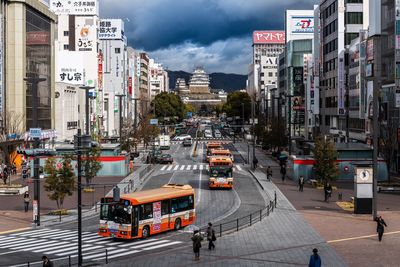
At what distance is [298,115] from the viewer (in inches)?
4628

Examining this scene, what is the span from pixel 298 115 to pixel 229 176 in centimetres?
6822

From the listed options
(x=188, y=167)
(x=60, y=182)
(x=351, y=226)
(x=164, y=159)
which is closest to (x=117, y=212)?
(x=60, y=182)

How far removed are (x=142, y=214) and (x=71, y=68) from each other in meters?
76.0

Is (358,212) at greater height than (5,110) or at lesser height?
lesser

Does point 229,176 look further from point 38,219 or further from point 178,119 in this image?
point 178,119

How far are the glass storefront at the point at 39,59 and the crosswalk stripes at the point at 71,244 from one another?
43639 millimetres

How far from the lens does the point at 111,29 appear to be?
138 m

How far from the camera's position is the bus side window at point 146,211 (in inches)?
1213

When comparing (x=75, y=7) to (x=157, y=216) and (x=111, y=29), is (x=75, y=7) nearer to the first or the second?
(x=111, y=29)

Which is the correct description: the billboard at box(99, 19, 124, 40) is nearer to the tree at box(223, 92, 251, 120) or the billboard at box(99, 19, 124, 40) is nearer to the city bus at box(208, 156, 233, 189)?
the tree at box(223, 92, 251, 120)

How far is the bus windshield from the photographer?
3028cm

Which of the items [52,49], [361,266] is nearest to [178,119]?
[52,49]

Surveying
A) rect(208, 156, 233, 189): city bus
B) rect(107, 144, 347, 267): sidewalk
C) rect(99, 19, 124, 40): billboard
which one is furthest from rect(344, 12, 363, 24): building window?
rect(99, 19, 124, 40): billboard

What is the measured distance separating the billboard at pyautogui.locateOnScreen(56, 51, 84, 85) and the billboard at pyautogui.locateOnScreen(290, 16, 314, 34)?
65184 mm
